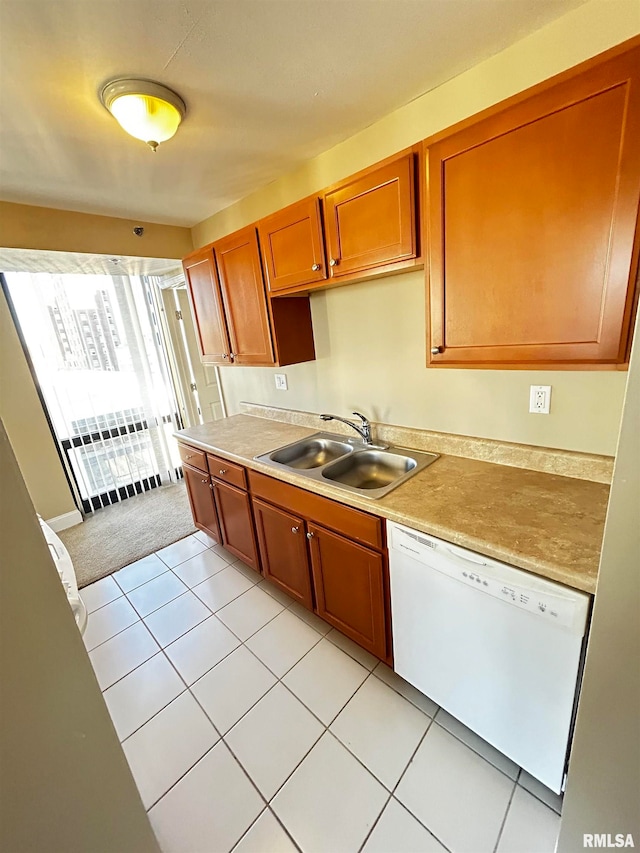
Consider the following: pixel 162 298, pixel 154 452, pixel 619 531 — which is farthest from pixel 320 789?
pixel 162 298

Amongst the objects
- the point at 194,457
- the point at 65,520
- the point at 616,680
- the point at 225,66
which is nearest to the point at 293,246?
the point at 225,66

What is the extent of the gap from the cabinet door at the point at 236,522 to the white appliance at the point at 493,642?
1.04 metres

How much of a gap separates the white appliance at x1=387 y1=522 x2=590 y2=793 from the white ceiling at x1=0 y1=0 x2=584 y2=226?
1687 mm

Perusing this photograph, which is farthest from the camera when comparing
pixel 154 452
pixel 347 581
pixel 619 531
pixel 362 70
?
pixel 154 452

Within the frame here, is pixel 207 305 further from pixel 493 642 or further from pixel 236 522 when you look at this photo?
pixel 493 642

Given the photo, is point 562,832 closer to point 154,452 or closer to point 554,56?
point 554,56

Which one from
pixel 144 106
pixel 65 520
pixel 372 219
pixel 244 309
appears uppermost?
pixel 144 106

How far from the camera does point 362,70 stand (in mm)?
1311

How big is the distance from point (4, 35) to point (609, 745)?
2.47 meters

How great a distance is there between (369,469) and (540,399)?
872mm

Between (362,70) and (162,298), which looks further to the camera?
(162,298)

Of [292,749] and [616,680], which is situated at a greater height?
[616,680]

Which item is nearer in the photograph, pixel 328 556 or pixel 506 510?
pixel 506 510

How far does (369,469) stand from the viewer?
191cm
